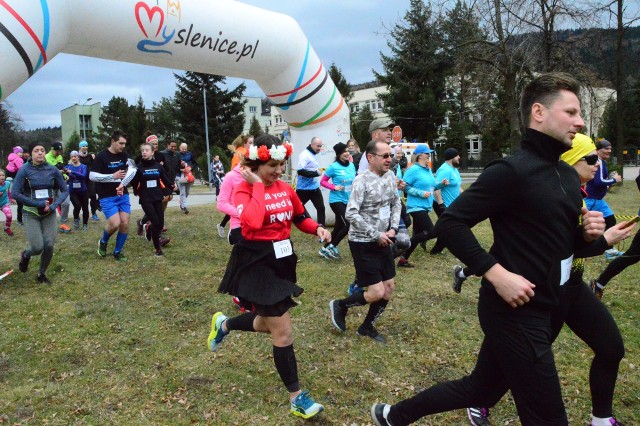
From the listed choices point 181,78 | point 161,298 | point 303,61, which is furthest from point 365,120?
point 161,298

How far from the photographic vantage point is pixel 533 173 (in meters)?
2.20

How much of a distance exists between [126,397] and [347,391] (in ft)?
5.54

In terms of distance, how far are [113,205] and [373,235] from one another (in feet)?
16.3

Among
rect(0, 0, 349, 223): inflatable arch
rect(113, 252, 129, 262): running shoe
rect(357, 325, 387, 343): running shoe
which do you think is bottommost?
rect(357, 325, 387, 343): running shoe

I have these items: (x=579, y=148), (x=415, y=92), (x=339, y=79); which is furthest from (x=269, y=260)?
(x=339, y=79)

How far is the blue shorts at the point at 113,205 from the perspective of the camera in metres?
7.80

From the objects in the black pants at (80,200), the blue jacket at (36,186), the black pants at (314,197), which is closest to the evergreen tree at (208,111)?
the black pants at (80,200)

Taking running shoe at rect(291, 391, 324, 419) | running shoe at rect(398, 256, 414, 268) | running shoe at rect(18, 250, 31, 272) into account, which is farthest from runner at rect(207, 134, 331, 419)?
running shoe at rect(18, 250, 31, 272)

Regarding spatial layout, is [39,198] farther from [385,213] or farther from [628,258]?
[628,258]

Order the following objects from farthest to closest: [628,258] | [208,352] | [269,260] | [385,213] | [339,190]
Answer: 1. [339,190]
2. [628,258]
3. [385,213]
4. [208,352]
5. [269,260]

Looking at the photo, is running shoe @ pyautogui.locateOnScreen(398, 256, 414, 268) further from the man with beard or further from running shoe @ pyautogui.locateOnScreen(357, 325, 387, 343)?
running shoe @ pyautogui.locateOnScreen(357, 325, 387, 343)

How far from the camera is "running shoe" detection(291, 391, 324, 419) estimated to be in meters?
3.39

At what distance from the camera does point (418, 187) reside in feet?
25.1

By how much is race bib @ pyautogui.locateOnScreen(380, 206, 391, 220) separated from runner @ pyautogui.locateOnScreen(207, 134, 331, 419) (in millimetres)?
1490
